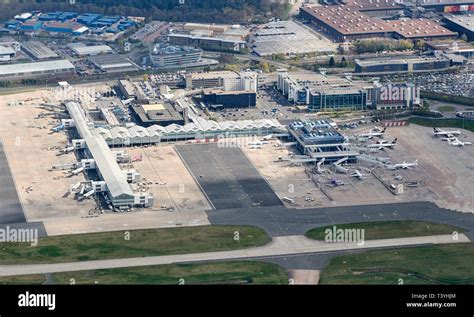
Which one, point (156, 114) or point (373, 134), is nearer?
point (373, 134)

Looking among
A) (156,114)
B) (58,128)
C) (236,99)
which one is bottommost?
(58,128)

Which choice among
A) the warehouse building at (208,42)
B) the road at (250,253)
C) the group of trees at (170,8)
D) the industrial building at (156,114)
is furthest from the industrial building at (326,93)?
the road at (250,253)

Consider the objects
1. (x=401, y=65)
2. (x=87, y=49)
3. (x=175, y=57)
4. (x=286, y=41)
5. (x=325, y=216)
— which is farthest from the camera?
(x=286, y=41)

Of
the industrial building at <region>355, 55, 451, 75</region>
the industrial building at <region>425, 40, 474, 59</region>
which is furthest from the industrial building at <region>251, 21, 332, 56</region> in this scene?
the industrial building at <region>425, 40, 474, 59</region>

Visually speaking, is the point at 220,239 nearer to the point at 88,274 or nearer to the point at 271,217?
the point at 271,217

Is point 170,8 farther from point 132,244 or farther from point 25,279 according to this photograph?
point 25,279

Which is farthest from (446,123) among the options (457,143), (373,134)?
(373,134)

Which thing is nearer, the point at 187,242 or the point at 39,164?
the point at 187,242
